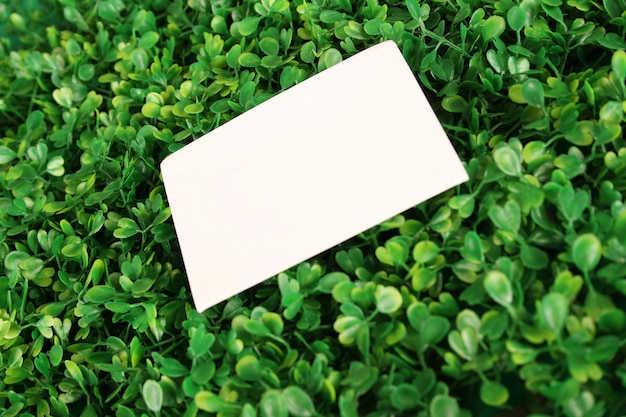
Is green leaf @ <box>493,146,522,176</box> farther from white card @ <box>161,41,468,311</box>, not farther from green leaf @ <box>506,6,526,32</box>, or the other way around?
green leaf @ <box>506,6,526,32</box>

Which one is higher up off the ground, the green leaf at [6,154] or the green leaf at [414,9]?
the green leaf at [414,9]

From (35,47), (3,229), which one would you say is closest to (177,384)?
(3,229)

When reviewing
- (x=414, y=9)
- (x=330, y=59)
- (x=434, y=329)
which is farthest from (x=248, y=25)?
(x=434, y=329)

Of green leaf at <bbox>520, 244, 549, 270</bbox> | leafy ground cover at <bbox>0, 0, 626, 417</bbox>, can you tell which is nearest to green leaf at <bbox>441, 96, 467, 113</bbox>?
leafy ground cover at <bbox>0, 0, 626, 417</bbox>

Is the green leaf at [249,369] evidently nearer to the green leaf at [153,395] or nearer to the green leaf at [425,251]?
the green leaf at [153,395]

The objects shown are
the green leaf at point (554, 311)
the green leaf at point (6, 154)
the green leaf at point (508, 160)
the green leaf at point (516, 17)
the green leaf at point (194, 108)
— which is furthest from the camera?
the green leaf at point (6, 154)

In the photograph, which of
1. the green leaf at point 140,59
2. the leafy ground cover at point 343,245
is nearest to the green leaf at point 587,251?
the leafy ground cover at point 343,245

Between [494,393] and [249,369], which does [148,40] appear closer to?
[249,369]
